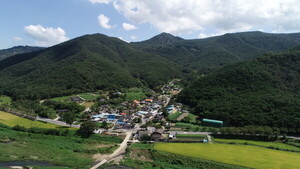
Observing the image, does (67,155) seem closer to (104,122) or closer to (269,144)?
(104,122)

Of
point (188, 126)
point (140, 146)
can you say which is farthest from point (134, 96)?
point (140, 146)

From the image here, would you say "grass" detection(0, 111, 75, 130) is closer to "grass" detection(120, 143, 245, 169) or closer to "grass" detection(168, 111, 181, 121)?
"grass" detection(120, 143, 245, 169)

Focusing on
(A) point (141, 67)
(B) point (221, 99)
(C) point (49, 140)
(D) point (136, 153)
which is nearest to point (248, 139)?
(B) point (221, 99)

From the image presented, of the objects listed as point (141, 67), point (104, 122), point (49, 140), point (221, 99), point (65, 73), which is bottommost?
point (49, 140)

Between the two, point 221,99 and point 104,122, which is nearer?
point 104,122

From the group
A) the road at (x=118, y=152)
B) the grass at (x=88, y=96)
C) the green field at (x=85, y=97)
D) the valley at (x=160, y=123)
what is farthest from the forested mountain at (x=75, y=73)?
the road at (x=118, y=152)

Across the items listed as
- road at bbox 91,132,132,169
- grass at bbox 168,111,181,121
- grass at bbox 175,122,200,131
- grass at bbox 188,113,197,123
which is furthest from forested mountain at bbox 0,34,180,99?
road at bbox 91,132,132,169
